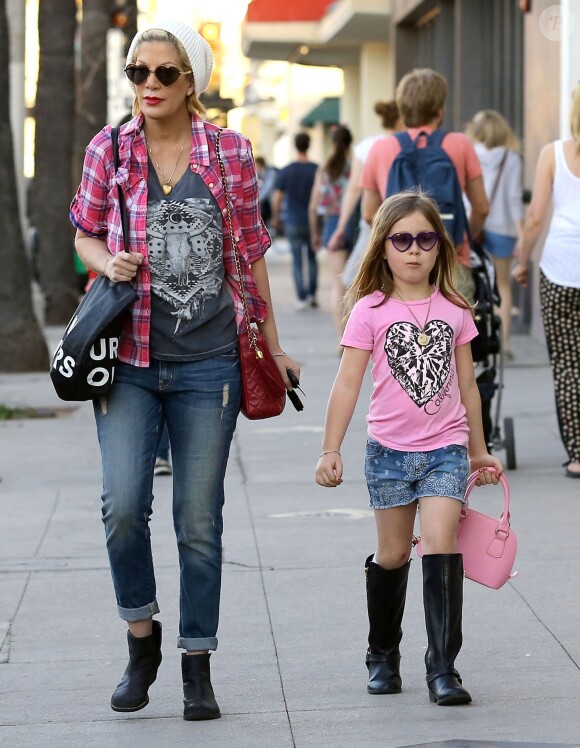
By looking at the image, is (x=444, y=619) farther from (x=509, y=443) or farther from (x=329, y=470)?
(x=509, y=443)

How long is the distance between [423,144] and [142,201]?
3.66 m

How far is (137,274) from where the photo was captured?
4.39 metres

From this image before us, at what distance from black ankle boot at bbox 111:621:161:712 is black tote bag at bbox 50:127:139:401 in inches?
29.0

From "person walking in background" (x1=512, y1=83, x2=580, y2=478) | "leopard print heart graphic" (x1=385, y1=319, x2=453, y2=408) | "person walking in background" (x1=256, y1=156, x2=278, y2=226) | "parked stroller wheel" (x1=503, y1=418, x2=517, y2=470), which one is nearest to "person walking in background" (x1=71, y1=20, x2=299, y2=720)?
"leopard print heart graphic" (x1=385, y1=319, x2=453, y2=408)

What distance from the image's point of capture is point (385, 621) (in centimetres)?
469

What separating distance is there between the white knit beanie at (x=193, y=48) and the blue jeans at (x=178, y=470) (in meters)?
0.79

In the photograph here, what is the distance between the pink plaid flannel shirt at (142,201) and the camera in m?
4.39

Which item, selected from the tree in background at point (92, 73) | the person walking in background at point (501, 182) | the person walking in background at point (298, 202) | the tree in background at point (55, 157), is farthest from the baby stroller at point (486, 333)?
the tree in background at point (92, 73)

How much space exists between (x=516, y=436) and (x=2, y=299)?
5008 millimetres

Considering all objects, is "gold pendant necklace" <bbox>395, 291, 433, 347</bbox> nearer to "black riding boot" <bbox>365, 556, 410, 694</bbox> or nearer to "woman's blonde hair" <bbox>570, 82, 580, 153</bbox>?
"black riding boot" <bbox>365, 556, 410, 694</bbox>

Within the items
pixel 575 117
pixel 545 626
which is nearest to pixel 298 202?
pixel 575 117

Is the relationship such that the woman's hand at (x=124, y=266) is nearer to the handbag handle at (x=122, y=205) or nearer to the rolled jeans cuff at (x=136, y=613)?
the handbag handle at (x=122, y=205)

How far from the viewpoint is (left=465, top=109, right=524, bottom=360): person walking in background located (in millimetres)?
12359

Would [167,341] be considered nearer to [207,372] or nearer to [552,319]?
[207,372]
